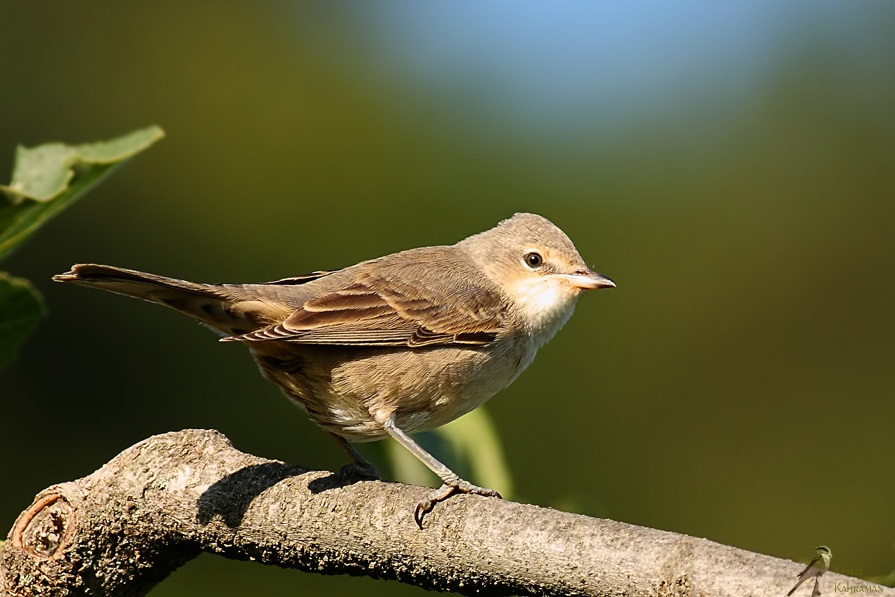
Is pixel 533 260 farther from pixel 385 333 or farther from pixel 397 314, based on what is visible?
pixel 385 333

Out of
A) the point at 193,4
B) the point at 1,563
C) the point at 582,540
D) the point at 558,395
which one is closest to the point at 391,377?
the point at 1,563

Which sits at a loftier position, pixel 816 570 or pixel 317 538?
pixel 816 570

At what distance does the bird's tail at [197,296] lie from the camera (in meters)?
3.32

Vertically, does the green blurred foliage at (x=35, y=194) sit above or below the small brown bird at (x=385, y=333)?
above

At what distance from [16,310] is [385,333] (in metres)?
1.73

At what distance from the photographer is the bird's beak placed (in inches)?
178

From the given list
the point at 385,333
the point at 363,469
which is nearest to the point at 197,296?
the point at 385,333

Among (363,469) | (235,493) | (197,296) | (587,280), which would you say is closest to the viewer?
(235,493)

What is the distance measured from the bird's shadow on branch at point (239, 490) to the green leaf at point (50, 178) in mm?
846

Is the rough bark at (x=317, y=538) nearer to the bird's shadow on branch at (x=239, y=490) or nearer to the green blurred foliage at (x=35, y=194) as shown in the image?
the bird's shadow on branch at (x=239, y=490)

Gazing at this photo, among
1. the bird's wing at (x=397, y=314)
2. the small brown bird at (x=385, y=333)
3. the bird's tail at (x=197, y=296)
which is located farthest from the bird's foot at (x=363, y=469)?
the bird's tail at (x=197, y=296)

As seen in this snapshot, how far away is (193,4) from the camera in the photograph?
11227 mm

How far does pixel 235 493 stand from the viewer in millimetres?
2705

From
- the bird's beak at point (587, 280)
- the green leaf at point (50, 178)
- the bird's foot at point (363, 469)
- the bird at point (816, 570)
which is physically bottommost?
the bird's foot at point (363, 469)
